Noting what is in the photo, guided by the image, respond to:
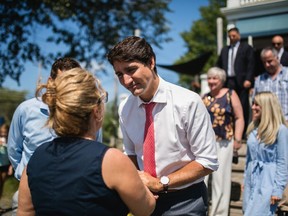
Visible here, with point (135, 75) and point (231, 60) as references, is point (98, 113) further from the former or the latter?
point (231, 60)

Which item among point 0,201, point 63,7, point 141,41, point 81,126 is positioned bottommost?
point 0,201

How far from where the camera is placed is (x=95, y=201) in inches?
59.7

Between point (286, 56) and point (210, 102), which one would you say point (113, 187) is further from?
point (286, 56)

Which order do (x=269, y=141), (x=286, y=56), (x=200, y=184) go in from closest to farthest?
1. (x=200, y=184)
2. (x=269, y=141)
3. (x=286, y=56)

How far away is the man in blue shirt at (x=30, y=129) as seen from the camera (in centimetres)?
291

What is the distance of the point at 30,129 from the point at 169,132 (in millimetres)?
1314

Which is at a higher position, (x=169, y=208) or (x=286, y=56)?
(x=286, y=56)

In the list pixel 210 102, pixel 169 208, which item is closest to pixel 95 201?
pixel 169 208

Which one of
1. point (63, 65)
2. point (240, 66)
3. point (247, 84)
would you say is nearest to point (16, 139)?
point (63, 65)

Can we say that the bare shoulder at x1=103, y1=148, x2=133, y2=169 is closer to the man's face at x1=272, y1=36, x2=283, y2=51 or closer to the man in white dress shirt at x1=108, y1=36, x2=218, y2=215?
the man in white dress shirt at x1=108, y1=36, x2=218, y2=215

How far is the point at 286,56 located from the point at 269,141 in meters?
2.74

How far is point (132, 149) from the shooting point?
238 cm

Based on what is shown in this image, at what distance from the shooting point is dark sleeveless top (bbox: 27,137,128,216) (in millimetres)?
1509

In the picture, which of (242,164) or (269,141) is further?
(242,164)
